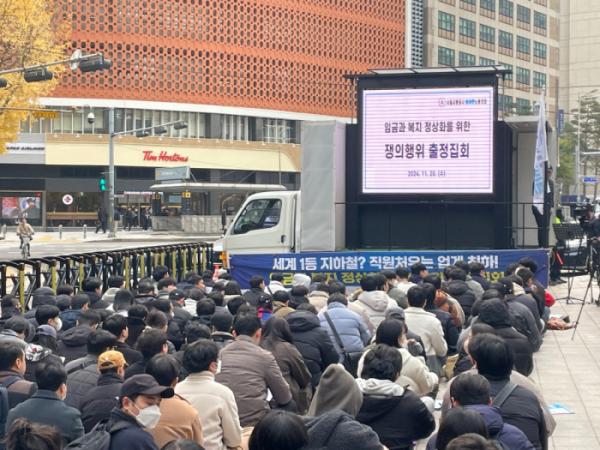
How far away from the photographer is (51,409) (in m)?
5.44

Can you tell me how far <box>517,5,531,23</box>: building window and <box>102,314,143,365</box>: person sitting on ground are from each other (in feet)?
305

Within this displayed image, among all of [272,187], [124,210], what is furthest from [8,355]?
[124,210]

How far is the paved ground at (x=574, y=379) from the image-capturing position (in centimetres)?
882

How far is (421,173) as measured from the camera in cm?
2023

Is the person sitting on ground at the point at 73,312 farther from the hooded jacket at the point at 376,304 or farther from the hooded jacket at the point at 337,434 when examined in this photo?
the hooded jacket at the point at 337,434

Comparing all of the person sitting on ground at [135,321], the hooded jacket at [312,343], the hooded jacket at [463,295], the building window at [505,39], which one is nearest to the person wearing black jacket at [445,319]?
the hooded jacket at [463,295]

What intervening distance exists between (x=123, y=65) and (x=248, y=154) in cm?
1285

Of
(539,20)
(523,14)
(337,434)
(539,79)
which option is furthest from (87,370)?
(539,20)

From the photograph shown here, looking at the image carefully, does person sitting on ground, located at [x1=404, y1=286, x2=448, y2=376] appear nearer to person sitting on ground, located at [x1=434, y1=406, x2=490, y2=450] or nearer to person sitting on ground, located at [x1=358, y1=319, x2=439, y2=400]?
person sitting on ground, located at [x1=358, y1=319, x2=439, y2=400]

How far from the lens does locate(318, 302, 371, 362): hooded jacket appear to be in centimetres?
938

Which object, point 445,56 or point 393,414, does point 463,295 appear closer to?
point 393,414

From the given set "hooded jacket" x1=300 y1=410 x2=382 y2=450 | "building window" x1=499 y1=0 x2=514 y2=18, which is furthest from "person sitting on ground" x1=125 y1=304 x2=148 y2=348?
"building window" x1=499 y1=0 x2=514 y2=18

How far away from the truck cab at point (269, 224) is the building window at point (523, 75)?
254 ft

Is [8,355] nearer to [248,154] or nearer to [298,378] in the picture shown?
[298,378]
